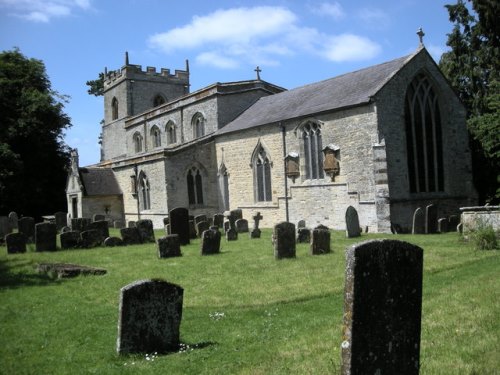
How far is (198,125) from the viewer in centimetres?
3356

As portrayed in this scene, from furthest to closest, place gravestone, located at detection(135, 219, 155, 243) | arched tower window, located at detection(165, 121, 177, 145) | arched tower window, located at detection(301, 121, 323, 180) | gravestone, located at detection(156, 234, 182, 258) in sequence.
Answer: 1. arched tower window, located at detection(165, 121, 177, 145)
2. arched tower window, located at detection(301, 121, 323, 180)
3. gravestone, located at detection(135, 219, 155, 243)
4. gravestone, located at detection(156, 234, 182, 258)

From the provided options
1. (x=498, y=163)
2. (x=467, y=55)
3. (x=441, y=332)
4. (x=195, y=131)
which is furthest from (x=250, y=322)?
(x=195, y=131)

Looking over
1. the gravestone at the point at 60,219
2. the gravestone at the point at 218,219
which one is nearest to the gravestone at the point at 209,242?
the gravestone at the point at 218,219

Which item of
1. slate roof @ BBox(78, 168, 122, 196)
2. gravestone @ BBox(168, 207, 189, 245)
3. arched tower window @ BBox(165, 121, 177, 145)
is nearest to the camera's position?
gravestone @ BBox(168, 207, 189, 245)

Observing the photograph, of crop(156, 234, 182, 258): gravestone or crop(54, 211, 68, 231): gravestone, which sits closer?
crop(156, 234, 182, 258): gravestone

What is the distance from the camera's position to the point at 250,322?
7.30 metres

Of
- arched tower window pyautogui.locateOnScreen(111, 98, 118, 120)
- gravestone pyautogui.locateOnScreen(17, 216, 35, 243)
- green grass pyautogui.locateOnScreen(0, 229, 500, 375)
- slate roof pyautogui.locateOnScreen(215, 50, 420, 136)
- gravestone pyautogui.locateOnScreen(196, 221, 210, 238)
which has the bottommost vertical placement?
green grass pyautogui.locateOnScreen(0, 229, 500, 375)

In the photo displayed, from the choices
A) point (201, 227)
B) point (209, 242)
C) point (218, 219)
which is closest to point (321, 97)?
point (218, 219)

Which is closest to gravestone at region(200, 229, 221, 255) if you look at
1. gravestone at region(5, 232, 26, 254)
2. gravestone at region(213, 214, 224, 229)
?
gravestone at region(5, 232, 26, 254)

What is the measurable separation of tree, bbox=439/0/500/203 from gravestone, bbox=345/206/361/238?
7.92 m

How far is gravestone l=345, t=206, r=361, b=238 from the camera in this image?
17328mm

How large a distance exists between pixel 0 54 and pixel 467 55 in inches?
1334

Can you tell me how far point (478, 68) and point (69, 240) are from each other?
23137 mm

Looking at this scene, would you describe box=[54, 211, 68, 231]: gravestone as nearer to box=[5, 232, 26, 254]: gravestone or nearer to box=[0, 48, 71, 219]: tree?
box=[0, 48, 71, 219]: tree
